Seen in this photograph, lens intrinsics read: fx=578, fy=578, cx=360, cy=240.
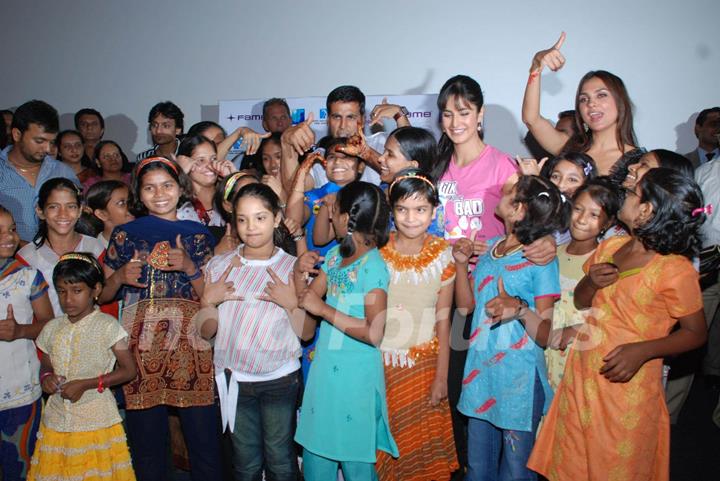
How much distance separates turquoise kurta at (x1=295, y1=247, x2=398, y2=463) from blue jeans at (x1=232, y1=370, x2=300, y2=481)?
0.08 m

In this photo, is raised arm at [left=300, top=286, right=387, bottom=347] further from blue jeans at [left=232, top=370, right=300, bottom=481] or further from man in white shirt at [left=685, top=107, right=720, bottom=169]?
man in white shirt at [left=685, top=107, right=720, bottom=169]

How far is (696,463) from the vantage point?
9.56 ft

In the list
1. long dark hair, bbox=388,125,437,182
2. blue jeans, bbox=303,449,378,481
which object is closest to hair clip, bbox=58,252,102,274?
blue jeans, bbox=303,449,378,481

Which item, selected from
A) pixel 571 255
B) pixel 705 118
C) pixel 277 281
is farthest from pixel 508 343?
pixel 705 118

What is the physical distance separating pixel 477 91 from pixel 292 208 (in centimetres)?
94

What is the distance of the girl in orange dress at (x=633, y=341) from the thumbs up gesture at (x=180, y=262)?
1.44 metres

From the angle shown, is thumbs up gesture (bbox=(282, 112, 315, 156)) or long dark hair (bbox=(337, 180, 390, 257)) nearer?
long dark hair (bbox=(337, 180, 390, 257))

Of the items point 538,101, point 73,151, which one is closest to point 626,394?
point 538,101

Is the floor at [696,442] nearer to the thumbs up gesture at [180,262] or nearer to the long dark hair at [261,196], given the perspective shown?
the long dark hair at [261,196]

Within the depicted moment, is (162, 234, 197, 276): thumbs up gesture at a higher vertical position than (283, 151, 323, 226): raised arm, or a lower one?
lower

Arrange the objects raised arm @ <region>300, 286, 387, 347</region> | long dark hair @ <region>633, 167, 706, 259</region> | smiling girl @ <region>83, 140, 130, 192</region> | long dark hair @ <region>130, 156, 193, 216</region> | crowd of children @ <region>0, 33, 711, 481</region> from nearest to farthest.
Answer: long dark hair @ <region>633, 167, 706, 259</region>
crowd of children @ <region>0, 33, 711, 481</region>
raised arm @ <region>300, 286, 387, 347</region>
long dark hair @ <region>130, 156, 193, 216</region>
smiling girl @ <region>83, 140, 130, 192</region>

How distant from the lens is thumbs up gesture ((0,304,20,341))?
2320 mm

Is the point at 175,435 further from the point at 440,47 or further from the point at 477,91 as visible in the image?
the point at 440,47

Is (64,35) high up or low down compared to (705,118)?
up
